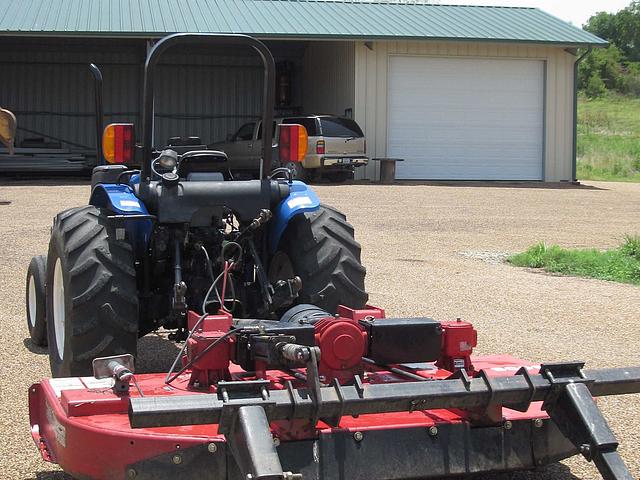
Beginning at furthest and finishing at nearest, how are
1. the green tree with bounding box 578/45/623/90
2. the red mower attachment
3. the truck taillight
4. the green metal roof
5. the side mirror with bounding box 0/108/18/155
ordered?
the green tree with bounding box 578/45/623/90, the green metal roof, the side mirror with bounding box 0/108/18/155, the truck taillight, the red mower attachment

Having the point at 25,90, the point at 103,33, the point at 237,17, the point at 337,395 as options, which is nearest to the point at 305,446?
the point at 337,395

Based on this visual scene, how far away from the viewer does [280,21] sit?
28.3 meters

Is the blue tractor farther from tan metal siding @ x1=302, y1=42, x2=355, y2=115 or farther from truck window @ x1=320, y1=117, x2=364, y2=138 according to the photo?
tan metal siding @ x1=302, y1=42, x2=355, y2=115

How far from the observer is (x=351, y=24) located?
28359 millimetres

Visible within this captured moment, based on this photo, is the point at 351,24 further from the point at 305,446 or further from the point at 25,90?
the point at 305,446

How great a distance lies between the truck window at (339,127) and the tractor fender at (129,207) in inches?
Answer: 769

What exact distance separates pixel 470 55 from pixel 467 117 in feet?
5.56

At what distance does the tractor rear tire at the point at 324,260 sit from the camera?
5.90 m

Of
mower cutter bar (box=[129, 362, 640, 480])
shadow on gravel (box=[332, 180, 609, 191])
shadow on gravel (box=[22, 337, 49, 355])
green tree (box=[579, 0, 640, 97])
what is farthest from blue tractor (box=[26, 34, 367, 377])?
green tree (box=[579, 0, 640, 97])

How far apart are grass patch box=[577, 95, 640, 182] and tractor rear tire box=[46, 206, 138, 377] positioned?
2879 centimetres

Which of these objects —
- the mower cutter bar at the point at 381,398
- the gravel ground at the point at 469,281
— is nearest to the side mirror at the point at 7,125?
the gravel ground at the point at 469,281

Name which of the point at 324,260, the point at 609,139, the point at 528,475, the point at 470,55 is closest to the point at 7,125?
the point at 470,55

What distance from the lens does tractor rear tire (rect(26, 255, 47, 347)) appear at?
7.27 meters

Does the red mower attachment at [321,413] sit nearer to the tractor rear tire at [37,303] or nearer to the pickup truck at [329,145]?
the tractor rear tire at [37,303]
